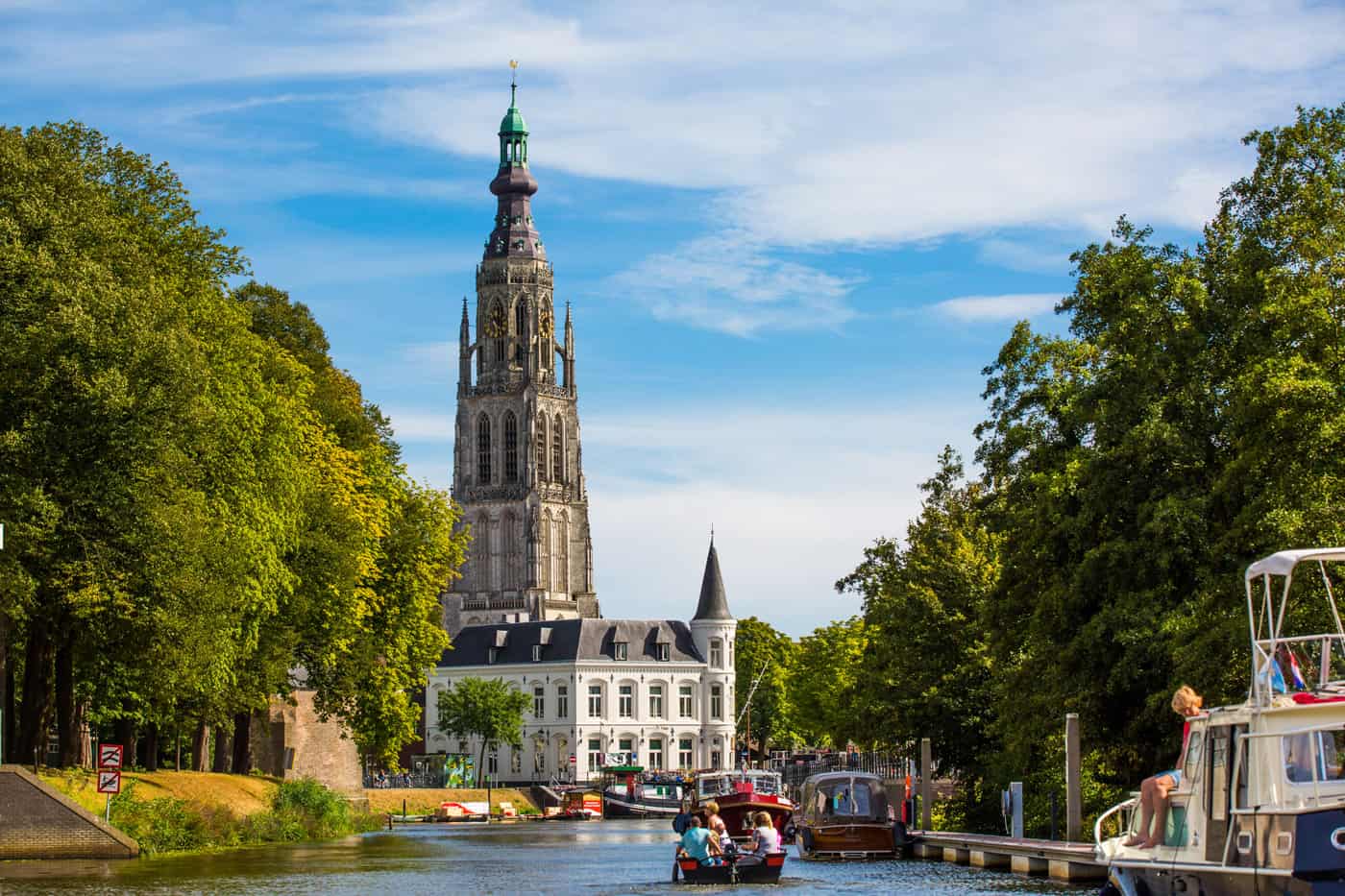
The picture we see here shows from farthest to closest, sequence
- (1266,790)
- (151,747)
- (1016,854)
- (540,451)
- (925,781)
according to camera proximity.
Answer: (540,451) → (925,781) → (151,747) → (1016,854) → (1266,790)

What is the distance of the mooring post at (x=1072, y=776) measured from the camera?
42.1 meters

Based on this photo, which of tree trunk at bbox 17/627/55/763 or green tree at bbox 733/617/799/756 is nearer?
tree trunk at bbox 17/627/55/763

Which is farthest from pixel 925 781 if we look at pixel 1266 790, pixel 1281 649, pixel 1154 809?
pixel 1266 790

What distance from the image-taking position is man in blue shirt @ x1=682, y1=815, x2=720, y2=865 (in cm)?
3981

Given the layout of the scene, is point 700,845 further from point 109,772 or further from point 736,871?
point 109,772

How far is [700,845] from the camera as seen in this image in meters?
40.0

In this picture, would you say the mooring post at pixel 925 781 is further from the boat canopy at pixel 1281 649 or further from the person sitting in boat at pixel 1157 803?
the boat canopy at pixel 1281 649

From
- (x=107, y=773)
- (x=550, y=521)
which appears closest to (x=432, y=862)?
(x=107, y=773)

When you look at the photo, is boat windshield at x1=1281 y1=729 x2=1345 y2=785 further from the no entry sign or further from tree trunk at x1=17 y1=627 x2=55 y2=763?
tree trunk at x1=17 y1=627 x2=55 y2=763

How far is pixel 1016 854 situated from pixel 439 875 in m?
12.9

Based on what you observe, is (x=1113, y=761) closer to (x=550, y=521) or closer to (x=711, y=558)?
(x=711, y=558)

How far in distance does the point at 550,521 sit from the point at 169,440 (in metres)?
155

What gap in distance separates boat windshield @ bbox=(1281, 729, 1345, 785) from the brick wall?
27310 millimetres

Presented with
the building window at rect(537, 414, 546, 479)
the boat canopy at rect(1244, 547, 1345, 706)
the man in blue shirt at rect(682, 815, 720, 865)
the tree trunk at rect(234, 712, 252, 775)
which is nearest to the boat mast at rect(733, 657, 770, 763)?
the building window at rect(537, 414, 546, 479)
